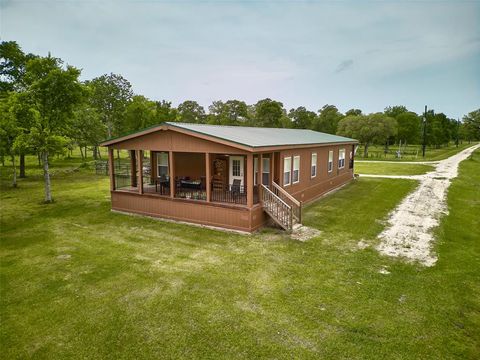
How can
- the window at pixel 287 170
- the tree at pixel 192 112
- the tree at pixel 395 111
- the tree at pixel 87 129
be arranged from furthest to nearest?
the tree at pixel 395 111 < the tree at pixel 192 112 < the tree at pixel 87 129 < the window at pixel 287 170

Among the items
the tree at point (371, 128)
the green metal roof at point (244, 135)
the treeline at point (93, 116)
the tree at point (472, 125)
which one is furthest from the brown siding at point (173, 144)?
the tree at point (472, 125)

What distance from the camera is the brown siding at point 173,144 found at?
447 inches

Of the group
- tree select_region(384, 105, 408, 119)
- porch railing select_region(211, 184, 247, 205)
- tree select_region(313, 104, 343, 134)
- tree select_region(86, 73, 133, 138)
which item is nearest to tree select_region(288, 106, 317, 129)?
tree select_region(313, 104, 343, 134)

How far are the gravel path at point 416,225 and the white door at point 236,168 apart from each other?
6.43 m

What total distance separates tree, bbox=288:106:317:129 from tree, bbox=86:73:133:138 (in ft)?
118

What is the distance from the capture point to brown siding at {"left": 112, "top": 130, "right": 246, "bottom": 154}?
37.2ft

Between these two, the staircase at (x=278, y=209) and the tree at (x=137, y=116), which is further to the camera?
the tree at (x=137, y=116)

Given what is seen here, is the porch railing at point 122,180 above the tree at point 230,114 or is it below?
below

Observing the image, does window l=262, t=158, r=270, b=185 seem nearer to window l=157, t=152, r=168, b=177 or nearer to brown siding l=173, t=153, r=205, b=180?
brown siding l=173, t=153, r=205, b=180

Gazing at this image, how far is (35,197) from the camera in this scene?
18.0m

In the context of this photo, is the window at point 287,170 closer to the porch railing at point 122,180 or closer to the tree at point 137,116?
the porch railing at point 122,180

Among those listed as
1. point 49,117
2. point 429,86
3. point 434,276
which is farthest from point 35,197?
point 429,86

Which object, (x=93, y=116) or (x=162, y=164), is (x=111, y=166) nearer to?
(x=162, y=164)

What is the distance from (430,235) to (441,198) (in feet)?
25.7
